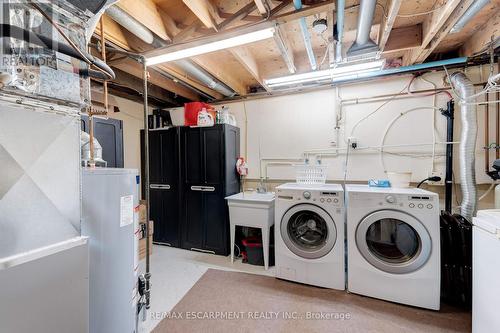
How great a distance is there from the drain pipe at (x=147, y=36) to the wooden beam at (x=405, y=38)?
83.3 inches

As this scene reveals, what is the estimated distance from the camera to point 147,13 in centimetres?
169

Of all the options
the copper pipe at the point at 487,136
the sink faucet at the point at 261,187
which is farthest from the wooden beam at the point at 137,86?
the copper pipe at the point at 487,136

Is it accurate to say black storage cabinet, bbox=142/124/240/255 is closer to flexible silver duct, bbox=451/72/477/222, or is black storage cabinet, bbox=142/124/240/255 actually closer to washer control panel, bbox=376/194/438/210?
washer control panel, bbox=376/194/438/210

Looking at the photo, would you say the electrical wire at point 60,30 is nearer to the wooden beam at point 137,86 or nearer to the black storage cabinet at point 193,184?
the wooden beam at point 137,86

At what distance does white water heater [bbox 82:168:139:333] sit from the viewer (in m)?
1.04

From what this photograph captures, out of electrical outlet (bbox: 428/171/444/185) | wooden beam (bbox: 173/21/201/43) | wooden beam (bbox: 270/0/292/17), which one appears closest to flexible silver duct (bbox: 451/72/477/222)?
electrical outlet (bbox: 428/171/444/185)

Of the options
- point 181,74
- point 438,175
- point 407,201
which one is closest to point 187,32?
point 181,74

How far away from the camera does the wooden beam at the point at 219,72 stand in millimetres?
2480

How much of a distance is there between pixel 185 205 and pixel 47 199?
254cm

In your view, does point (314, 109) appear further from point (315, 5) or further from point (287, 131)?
point (315, 5)

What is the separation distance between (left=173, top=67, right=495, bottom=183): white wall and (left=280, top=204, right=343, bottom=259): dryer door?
0.98 m

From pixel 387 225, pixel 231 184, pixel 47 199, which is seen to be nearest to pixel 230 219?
pixel 231 184

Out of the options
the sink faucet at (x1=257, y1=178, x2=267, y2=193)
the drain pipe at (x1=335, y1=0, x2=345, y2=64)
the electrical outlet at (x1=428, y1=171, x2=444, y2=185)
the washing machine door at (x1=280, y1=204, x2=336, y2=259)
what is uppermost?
the drain pipe at (x1=335, y1=0, x2=345, y2=64)

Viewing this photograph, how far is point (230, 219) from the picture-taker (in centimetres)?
283
